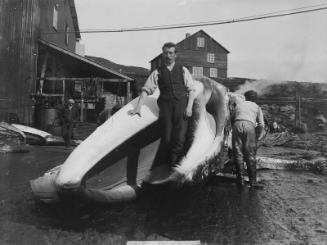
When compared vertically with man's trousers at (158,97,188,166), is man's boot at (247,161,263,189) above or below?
below

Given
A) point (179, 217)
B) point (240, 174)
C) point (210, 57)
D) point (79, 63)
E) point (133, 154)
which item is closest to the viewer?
point (179, 217)

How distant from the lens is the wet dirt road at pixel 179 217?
3.83 meters

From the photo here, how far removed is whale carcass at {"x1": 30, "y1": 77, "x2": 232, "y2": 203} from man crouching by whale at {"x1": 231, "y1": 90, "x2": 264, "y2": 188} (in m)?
0.37

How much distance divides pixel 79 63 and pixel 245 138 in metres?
15.3

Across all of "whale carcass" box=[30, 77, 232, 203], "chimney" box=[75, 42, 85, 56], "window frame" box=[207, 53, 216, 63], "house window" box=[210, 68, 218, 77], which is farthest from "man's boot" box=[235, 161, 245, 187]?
"window frame" box=[207, 53, 216, 63]

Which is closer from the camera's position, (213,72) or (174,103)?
(174,103)

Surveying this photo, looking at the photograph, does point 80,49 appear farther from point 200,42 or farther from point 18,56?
point 200,42

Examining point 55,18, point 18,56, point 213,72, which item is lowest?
point 18,56

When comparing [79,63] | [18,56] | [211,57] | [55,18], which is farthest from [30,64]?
[211,57]

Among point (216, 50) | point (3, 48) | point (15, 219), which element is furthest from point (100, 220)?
point (216, 50)

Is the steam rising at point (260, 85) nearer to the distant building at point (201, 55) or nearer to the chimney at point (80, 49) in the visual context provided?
the distant building at point (201, 55)

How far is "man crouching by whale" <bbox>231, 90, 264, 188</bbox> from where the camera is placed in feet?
21.2

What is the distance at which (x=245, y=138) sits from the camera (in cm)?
646

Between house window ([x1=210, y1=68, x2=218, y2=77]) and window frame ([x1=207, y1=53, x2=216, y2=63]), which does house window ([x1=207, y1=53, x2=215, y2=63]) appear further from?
house window ([x1=210, y1=68, x2=218, y2=77])
